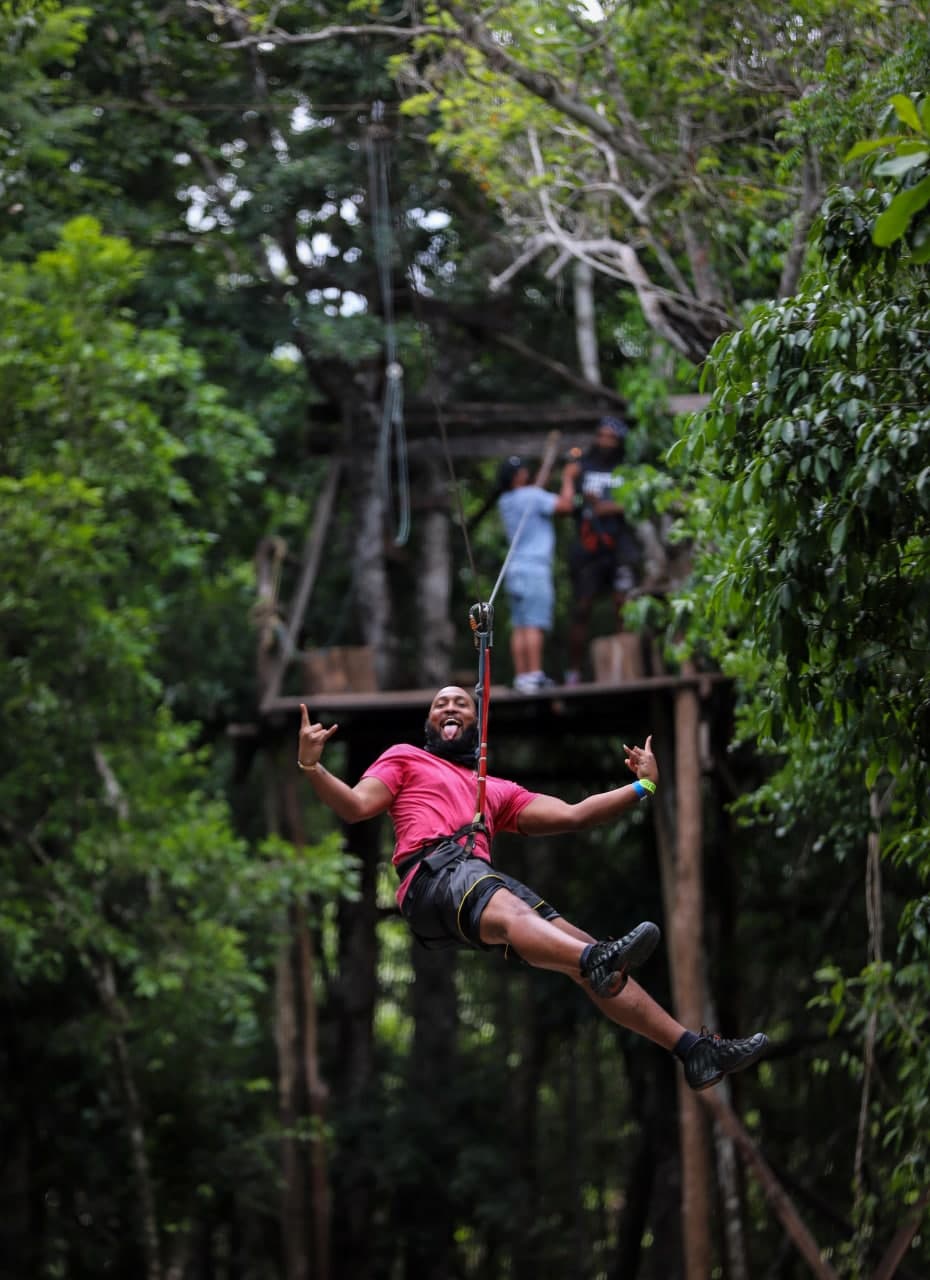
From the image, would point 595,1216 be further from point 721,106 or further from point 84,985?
point 721,106

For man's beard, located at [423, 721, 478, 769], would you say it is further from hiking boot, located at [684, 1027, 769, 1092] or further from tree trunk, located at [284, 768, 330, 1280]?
tree trunk, located at [284, 768, 330, 1280]

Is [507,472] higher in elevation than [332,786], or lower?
higher

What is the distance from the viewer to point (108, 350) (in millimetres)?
12516

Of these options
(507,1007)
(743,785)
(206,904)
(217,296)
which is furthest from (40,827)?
(507,1007)

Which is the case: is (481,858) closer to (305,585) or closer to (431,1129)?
(305,585)

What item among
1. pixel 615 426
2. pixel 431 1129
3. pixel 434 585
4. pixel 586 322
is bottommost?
pixel 431 1129

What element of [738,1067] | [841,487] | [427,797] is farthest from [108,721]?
→ [738,1067]

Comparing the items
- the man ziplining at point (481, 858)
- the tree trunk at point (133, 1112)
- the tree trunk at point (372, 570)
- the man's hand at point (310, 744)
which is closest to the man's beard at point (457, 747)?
the man ziplining at point (481, 858)

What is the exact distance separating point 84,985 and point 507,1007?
7.41 meters

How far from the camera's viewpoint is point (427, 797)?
20.6ft

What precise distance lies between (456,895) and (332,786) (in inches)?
20.3

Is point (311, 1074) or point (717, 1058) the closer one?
point (717, 1058)

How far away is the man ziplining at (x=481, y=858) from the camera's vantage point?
5609 millimetres

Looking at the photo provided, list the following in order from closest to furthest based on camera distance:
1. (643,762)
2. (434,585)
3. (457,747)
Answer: (643,762) < (457,747) < (434,585)
